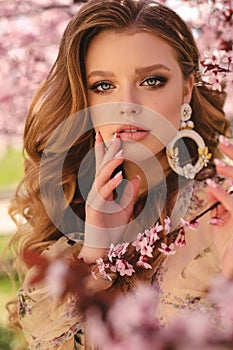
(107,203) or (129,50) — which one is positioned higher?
(129,50)

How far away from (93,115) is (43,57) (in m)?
2.66

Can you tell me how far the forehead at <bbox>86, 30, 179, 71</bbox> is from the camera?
2.09 m

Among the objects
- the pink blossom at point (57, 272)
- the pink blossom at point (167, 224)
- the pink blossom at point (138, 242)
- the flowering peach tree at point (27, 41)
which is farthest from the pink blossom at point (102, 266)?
the flowering peach tree at point (27, 41)

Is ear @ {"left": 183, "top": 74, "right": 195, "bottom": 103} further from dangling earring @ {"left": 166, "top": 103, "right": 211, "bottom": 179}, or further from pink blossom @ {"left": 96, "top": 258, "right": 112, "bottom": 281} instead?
pink blossom @ {"left": 96, "top": 258, "right": 112, "bottom": 281}

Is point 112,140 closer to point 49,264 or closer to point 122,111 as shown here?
point 122,111

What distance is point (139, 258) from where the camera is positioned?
214 centimetres

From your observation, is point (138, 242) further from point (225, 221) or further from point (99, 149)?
point (225, 221)

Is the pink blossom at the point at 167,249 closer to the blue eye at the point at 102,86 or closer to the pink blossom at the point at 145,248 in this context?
the pink blossom at the point at 145,248

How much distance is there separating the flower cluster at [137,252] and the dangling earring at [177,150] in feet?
0.62

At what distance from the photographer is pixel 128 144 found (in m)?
2.13

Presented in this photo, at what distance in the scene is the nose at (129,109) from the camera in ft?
6.80

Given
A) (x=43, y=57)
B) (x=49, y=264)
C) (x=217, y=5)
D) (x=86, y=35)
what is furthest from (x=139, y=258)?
(x=43, y=57)

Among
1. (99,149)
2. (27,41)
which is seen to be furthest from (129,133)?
(27,41)

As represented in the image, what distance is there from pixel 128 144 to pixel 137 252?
0.32m
